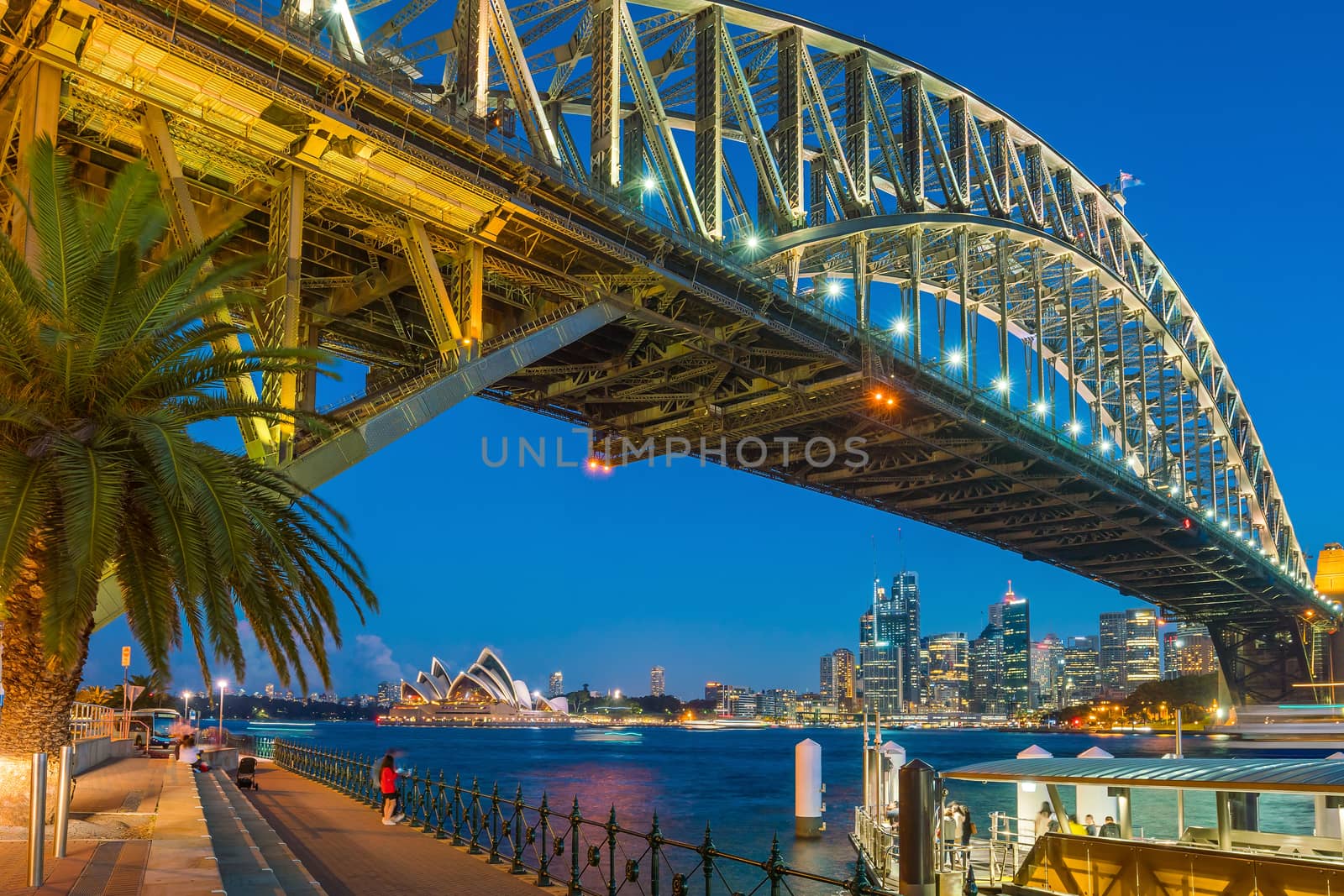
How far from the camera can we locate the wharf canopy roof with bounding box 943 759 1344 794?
1545cm

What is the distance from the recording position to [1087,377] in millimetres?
76875

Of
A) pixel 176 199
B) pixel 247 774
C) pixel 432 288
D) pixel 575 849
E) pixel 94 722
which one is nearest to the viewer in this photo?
pixel 575 849

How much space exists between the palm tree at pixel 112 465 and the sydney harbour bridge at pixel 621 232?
163 cm

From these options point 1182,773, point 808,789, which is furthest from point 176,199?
point 808,789

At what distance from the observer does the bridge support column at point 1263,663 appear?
106 m

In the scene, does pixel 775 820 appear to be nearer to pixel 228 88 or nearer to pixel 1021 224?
pixel 1021 224

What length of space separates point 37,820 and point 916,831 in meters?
9.19

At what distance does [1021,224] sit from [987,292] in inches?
350

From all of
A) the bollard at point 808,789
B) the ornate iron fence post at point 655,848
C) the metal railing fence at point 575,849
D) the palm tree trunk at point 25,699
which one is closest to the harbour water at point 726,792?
the bollard at point 808,789

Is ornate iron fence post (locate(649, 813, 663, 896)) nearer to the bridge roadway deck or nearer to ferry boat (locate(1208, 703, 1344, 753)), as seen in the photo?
the bridge roadway deck

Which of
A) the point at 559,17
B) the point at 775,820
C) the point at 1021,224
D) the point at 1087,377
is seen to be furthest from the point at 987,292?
the point at 559,17

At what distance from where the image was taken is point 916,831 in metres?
14.1

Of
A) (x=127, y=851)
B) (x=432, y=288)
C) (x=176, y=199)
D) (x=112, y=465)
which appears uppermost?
(x=432, y=288)

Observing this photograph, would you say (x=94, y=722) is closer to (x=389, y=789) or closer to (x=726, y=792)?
(x=389, y=789)
